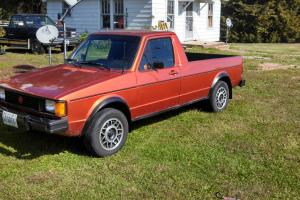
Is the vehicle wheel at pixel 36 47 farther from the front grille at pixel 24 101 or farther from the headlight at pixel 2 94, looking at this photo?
the front grille at pixel 24 101

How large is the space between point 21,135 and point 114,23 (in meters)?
16.4

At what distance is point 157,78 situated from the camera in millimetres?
6387

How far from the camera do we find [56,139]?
634 centimetres

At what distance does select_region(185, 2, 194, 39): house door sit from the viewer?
23281mm

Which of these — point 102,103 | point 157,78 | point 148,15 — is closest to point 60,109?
point 102,103

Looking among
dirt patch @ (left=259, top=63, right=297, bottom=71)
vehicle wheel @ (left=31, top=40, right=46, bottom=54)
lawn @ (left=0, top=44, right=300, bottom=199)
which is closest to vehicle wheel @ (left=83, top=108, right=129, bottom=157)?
lawn @ (left=0, top=44, right=300, bottom=199)

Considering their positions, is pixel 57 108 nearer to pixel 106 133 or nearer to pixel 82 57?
pixel 106 133

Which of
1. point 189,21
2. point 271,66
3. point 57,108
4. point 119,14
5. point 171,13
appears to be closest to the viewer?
point 57,108

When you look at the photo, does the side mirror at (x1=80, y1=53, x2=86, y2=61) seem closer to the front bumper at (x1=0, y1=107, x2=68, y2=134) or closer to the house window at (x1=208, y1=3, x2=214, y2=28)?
the front bumper at (x1=0, y1=107, x2=68, y2=134)

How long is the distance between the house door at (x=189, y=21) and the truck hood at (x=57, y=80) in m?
17.6

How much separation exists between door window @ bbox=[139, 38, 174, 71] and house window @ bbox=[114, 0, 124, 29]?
50.9ft

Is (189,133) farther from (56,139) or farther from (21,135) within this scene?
(21,135)

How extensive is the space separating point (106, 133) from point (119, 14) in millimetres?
17219

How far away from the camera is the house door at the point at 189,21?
23.3 metres
